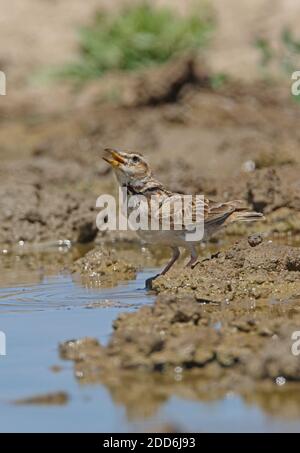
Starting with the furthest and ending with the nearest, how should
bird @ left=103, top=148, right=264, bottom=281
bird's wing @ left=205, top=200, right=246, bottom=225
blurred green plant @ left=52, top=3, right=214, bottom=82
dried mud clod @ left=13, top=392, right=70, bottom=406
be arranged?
1. blurred green plant @ left=52, top=3, right=214, bottom=82
2. bird's wing @ left=205, top=200, right=246, bottom=225
3. bird @ left=103, top=148, right=264, bottom=281
4. dried mud clod @ left=13, top=392, right=70, bottom=406

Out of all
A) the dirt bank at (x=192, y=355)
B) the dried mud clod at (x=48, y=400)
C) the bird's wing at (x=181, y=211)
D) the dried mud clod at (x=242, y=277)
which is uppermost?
the bird's wing at (x=181, y=211)

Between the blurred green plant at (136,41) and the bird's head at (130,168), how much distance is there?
8.71 meters

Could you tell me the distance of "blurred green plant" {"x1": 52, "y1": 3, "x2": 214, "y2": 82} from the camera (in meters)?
17.7

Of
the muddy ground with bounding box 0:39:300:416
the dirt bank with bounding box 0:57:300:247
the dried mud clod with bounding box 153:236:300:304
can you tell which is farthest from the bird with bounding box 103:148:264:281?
the dirt bank with bounding box 0:57:300:247

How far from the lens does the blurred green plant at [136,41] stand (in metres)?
17.7

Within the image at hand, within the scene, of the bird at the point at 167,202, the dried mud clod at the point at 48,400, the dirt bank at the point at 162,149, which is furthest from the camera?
the dirt bank at the point at 162,149

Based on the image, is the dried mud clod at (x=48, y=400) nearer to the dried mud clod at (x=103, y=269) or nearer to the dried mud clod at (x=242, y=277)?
the dried mud clod at (x=242, y=277)

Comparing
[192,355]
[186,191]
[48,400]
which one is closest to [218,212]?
[186,191]

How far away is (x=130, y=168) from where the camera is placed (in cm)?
916

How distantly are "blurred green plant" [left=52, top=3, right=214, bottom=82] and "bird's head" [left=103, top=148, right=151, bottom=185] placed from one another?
871 cm

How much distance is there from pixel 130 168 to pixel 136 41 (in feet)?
29.0

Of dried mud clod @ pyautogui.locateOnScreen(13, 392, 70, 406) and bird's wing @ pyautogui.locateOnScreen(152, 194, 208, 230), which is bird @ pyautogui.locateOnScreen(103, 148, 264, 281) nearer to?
bird's wing @ pyautogui.locateOnScreen(152, 194, 208, 230)

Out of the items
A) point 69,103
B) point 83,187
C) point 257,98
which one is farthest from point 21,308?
point 69,103

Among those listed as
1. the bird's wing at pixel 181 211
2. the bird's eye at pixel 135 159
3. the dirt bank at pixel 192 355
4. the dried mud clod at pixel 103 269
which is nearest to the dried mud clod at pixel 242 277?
the dirt bank at pixel 192 355
